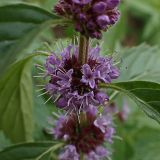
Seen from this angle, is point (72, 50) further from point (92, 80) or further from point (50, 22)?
point (50, 22)

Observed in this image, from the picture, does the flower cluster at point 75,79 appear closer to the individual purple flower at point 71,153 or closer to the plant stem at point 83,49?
the plant stem at point 83,49

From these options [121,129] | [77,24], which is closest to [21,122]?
[77,24]

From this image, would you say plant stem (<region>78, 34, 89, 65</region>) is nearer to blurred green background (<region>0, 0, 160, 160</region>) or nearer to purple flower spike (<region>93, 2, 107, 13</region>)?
purple flower spike (<region>93, 2, 107, 13</region>)

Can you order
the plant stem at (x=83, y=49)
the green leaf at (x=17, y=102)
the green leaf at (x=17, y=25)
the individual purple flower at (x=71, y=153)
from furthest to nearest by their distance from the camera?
1. the individual purple flower at (x=71, y=153)
2. the green leaf at (x=17, y=102)
3. the plant stem at (x=83, y=49)
4. the green leaf at (x=17, y=25)

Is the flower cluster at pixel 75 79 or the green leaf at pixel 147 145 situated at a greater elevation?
the flower cluster at pixel 75 79

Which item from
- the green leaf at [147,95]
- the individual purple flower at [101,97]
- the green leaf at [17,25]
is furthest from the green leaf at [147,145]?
the green leaf at [17,25]

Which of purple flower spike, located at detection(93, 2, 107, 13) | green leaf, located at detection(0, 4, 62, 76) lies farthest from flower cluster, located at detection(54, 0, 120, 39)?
green leaf, located at detection(0, 4, 62, 76)

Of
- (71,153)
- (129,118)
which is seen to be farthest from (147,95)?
(129,118)

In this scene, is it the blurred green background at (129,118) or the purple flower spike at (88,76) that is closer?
the purple flower spike at (88,76)
